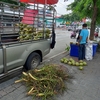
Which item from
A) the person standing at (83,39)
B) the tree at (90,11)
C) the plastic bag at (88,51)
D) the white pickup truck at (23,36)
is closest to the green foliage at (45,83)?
the white pickup truck at (23,36)

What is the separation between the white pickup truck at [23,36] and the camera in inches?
116

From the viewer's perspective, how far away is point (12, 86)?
9.77ft

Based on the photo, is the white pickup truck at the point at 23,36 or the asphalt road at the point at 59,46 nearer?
the white pickup truck at the point at 23,36

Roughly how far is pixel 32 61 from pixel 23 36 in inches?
35.2

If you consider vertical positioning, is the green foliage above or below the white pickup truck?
below

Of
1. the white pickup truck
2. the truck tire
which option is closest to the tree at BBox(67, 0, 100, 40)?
the white pickup truck

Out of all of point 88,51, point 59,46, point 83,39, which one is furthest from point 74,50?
point 59,46

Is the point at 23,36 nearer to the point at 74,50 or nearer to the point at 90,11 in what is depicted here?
the point at 74,50

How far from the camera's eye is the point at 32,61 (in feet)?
12.7

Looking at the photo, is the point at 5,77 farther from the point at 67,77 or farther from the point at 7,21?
the point at 67,77

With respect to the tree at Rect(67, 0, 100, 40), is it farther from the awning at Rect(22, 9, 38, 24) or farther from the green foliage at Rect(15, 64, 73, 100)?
the green foliage at Rect(15, 64, 73, 100)

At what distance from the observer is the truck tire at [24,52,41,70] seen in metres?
3.67

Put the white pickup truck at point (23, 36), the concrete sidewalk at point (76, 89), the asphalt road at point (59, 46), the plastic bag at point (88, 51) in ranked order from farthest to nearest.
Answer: the asphalt road at point (59, 46), the plastic bag at point (88, 51), the white pickup truck at point (23, 36), the concrete sidewalk at point (76, 89)

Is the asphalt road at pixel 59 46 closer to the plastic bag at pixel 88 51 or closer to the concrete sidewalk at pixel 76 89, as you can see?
the plastic bag at pixel 88 51
